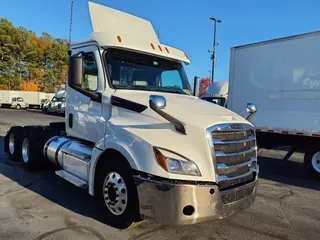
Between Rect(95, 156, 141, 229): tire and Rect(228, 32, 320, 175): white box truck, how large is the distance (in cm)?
583

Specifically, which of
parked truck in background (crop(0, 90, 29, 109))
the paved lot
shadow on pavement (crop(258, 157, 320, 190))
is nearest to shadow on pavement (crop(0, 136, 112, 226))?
the paved lot

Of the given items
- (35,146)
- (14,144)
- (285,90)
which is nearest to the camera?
(35,146)

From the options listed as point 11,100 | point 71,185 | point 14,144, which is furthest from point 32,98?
point 71,185

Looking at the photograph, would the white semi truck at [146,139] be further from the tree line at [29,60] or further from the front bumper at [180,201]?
the tree line at [29,60]

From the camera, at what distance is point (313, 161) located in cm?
852

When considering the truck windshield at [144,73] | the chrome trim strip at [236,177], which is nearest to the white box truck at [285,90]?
the truck windshield at [144,73]

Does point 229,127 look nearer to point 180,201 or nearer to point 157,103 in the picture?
point 157,103

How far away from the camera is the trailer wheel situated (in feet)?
27.7

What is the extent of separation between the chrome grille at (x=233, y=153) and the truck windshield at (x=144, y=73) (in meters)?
1.47

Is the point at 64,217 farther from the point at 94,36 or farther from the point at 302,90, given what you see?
the point at 302,90

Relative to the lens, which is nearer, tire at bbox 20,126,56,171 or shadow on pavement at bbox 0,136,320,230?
shadow on pavement at bbox 0,136,320,230

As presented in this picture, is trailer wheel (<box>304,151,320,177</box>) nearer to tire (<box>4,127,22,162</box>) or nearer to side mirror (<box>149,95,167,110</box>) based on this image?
side mirror (<box>149,95,167,110</box>)

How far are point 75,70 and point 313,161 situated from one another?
668 cm

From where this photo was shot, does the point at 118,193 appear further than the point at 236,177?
Yes
